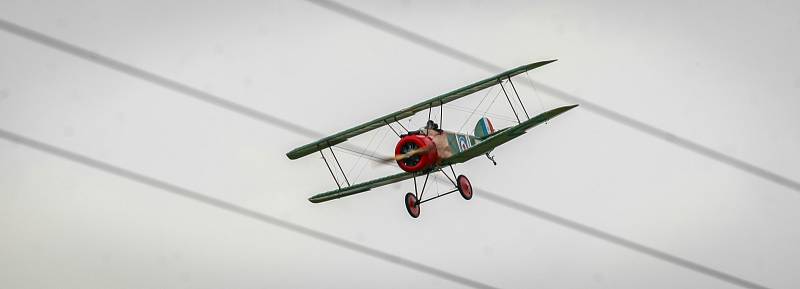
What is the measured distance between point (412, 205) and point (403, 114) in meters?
3.40

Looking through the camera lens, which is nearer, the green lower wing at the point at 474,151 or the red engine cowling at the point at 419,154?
the green lower wing at the point at 474,151

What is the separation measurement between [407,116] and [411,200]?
A: 3344mm

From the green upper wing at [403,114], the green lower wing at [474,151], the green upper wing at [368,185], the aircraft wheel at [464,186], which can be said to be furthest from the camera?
the green upper wing at [368,185]

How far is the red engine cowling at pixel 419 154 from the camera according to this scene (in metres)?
34.5

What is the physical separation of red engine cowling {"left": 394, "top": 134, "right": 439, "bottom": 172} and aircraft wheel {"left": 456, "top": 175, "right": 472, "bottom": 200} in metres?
1.04

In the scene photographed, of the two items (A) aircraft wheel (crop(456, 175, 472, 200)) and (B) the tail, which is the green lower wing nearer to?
(A) aircraft wheel (crop(456, 175, 472, 200))

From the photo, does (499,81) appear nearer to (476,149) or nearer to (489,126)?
(476,149)

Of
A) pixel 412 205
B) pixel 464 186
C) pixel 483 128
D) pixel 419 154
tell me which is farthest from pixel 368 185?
pixel 483 128

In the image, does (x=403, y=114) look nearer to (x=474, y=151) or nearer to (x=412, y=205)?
(x=412, y=205)

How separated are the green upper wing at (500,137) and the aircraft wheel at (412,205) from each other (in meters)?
1.69

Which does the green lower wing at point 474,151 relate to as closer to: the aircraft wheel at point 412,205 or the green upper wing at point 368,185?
the green upper wing at point 368,185

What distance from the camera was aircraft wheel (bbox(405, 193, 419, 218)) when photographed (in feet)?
114

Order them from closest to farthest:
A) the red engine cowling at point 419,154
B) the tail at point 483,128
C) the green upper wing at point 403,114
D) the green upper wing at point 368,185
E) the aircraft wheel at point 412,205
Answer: the green upper wing at point 403,114 → the red engine cowling at point 419,154 → the aircraft wheel at point 412,205 → the green upper wing at point 368,185 → the tail at point 483,128

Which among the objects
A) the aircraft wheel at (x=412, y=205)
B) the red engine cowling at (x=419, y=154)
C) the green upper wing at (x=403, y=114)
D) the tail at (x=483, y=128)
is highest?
the tail at (x=483, y=128)
